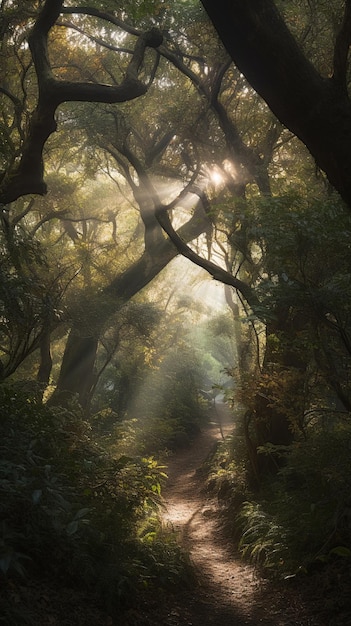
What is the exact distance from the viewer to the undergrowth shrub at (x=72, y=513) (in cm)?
332

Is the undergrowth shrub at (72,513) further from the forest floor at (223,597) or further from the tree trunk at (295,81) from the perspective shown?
the tree trunk at (295,81)

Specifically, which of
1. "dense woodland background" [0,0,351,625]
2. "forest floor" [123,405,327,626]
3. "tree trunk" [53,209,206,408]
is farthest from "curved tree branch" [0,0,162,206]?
"tree trunk" [53,209,206,408]

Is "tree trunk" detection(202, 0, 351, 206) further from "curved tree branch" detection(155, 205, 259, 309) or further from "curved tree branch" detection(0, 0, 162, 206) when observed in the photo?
"curved tree branch" detection(155, 205, 259, 309)

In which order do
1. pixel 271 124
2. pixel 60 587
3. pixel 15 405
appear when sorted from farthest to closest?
pixel 271 124 → pixel 15 405 → pixel 60 587

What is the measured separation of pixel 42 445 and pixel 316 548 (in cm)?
315

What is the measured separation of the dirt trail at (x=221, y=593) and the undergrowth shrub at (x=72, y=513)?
397 millimetres

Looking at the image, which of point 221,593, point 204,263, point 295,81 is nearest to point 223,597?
point 221,593

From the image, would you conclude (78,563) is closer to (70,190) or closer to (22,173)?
(22,173)

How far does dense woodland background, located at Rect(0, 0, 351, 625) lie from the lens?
4.05 m

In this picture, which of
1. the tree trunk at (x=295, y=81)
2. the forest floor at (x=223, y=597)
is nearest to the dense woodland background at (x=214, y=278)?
the tree trunk at (x=295, y=81)

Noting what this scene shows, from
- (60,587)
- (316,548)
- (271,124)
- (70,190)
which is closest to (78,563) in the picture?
(60,587)

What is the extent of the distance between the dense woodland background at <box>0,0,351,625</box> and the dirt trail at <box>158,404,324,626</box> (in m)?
0.27

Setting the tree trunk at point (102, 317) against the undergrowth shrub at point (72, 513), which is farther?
the tree trunk at point (102, 317)

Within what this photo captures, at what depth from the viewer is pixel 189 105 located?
11344 mm
